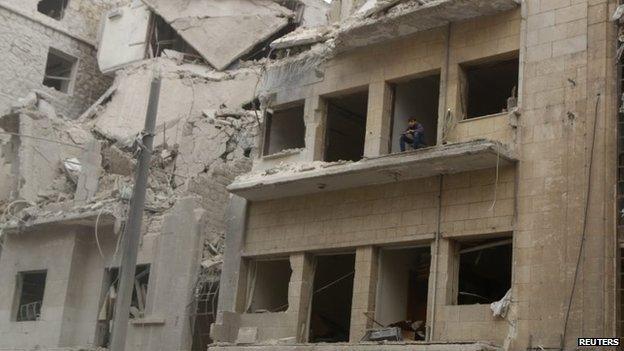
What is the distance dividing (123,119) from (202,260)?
11960 mm

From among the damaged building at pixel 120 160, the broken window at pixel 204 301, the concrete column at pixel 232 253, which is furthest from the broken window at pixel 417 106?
the broken window at pixel 204 301

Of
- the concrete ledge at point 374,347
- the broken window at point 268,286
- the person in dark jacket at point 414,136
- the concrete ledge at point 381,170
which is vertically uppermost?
the person in dark jacket at point 414,136

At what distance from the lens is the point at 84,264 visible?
24188 mm

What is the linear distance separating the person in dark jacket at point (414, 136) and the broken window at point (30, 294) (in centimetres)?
1100

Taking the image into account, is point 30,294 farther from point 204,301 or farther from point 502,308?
point 502,308

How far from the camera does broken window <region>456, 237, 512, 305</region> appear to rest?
19281 millimetres

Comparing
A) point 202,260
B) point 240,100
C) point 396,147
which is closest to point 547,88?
point 396,147

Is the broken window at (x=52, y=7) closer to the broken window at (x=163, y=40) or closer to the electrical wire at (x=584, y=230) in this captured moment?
the broken window at (x=163, y=40)

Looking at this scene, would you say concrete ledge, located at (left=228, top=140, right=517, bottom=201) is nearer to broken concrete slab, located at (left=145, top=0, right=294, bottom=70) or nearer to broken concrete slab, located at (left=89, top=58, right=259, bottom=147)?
broken concrete slab, located at (left=89, top=58, right=259, bottom=147)

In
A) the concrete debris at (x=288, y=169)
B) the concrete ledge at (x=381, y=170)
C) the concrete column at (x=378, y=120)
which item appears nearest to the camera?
the concrete ledge at (x=381, y=170)

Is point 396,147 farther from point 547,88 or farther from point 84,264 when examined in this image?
point 84,264

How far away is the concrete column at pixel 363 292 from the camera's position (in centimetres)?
1777

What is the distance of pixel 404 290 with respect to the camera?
61.2 feet

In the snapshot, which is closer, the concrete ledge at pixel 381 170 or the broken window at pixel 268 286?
the concrete ledge at pixel 381 170
